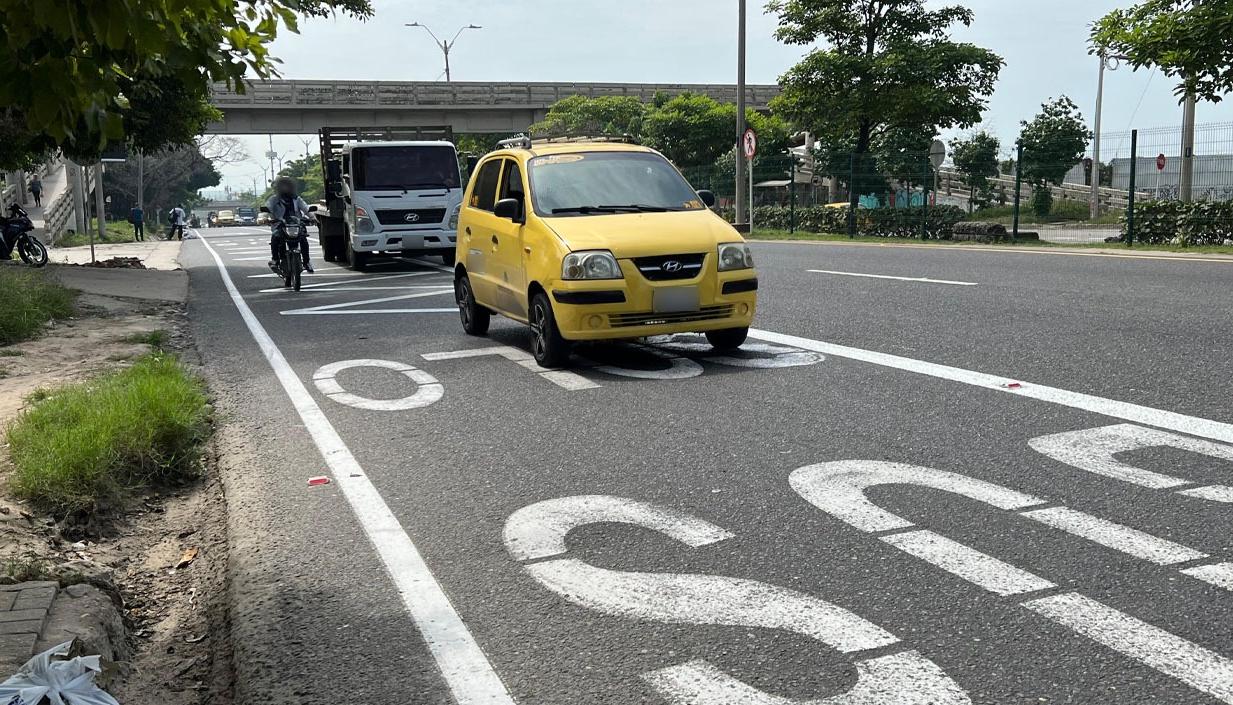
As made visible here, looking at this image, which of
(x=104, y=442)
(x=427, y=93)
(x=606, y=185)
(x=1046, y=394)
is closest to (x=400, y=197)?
(x=606, y=185)

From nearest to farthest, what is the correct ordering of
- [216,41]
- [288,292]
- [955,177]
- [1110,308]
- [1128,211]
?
[216,41], [1110,308], [288,292], [1128,211], [955,177]

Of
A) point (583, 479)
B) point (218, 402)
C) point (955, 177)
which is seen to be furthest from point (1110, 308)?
point (955, 177)

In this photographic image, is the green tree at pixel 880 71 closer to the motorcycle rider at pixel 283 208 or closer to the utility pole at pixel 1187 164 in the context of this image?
the utility pole at pixel 1187 164

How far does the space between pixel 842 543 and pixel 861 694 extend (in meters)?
1.29

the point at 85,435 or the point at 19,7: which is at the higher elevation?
the point at 19,7

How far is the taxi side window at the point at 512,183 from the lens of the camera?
9811 mm

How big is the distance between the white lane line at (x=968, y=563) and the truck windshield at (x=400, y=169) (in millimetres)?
18656

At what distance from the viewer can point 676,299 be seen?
858 cm

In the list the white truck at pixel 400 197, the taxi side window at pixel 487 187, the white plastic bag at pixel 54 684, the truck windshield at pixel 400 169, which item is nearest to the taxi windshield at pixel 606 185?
the taxi side window at pixel 487 187

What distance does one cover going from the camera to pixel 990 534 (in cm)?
446

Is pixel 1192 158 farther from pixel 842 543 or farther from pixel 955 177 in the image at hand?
pixel 842 543

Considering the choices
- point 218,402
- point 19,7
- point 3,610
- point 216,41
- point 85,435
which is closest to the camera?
point 19,7

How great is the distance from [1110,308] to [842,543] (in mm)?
7204

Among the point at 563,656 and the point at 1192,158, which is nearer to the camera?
the point at 563,656
